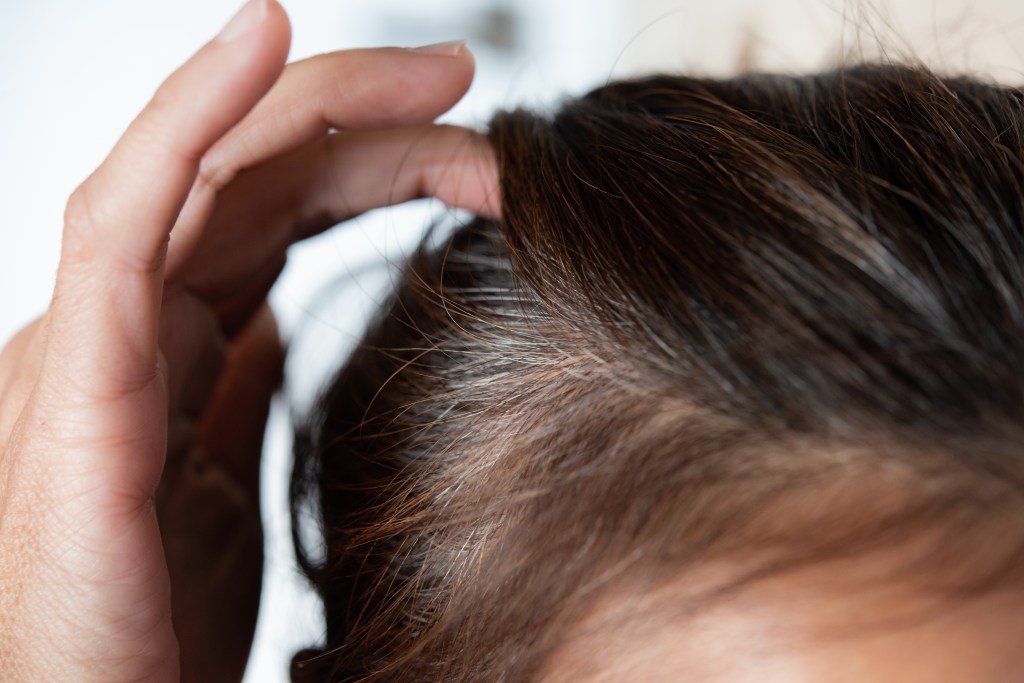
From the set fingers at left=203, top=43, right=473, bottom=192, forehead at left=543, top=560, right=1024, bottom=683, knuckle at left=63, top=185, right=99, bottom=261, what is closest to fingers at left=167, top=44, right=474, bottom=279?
fingers at left=203, top=43, right=473, bottom=192

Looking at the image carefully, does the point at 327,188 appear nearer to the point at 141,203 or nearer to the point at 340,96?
the point at 340,96

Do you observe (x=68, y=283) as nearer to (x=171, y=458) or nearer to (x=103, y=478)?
(x=103, y=478)

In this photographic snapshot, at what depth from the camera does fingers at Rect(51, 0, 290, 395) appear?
1.27 ft

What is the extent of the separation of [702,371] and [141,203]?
0.97 feet

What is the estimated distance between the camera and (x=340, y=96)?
1.83 feet

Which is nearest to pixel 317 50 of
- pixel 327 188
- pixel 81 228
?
pixel 327 188

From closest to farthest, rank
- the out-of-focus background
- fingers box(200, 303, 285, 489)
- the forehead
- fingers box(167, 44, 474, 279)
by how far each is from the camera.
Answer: the forehead
fingers box(167, 44, 474, 279)
fingers box(200, 303, 285, 489)
the out-of-focus background

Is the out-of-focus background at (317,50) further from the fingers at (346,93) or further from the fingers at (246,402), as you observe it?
the fingers at (346,93)

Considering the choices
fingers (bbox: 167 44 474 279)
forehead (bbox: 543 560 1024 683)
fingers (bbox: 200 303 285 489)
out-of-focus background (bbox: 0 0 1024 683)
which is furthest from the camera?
out-of-focus background (bbox: 0 0 1024 683)

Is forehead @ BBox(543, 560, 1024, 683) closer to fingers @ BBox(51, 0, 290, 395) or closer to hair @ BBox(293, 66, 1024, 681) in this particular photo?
hair @ BBox(293, 66, 1024, 681)

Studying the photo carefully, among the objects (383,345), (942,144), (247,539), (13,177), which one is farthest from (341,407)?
(13,177)

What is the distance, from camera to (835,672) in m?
0.34

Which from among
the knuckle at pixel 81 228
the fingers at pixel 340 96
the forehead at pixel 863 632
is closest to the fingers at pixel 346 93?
the fingers at pixel 340 96

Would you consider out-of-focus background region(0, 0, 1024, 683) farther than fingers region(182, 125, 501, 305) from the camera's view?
Yes
